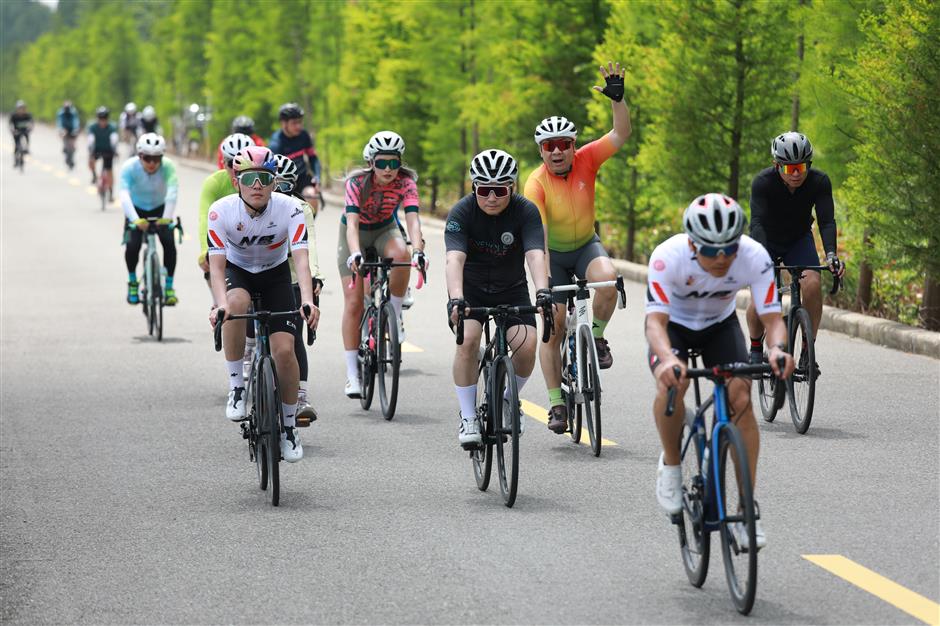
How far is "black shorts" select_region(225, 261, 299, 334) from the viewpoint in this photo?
394 inches

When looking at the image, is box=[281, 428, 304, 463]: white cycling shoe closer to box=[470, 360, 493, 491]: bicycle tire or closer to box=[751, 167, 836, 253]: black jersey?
box=[470, 360, 493, 491]: bicycle tire

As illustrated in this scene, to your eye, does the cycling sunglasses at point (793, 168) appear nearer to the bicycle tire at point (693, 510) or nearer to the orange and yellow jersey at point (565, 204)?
the orange and yellow jersey at point (565, 204)

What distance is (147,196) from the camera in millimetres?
17094

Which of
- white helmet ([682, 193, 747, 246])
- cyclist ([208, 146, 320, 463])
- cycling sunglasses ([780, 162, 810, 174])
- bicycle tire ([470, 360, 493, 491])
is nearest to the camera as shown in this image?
white helmet ([682, 193, 747, 246])

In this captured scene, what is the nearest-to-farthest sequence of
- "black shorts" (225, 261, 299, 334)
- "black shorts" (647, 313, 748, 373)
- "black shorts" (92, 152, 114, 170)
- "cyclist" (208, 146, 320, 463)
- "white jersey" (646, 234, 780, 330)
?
"white jersey" (646, 234, 780, 330)
"black shorts" (647, 313, 748, 373)
"cyclist" (208, 146, 320, 463)
"black shorts" (225, 261, 299, 334)
"black shorts" (92, 152, 114, 170)

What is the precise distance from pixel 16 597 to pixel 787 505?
4.04 m

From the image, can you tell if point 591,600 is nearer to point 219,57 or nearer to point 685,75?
point 685,75

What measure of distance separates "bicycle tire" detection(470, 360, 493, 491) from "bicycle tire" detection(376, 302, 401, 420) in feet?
7.39

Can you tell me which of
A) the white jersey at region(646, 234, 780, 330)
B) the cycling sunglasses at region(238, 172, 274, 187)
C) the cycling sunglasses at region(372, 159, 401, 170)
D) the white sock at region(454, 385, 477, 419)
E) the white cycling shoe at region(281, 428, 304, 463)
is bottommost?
the white cycling shoe at region(281, 428, 304, 463)

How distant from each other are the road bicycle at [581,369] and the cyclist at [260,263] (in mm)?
1670

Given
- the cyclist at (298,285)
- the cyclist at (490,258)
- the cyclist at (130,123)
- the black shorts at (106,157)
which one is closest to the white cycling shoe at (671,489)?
the cyclist at (490,258)

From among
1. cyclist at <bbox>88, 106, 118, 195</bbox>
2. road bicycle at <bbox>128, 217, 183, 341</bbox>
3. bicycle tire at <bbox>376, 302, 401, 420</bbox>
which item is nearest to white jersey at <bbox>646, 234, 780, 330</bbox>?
bicycle tire at <bbox>376, 302, 401, 420</bbox>

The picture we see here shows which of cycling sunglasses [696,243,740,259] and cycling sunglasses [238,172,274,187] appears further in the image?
cycling sunglasses [238,172,274,187]

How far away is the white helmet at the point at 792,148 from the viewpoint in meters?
11.4
